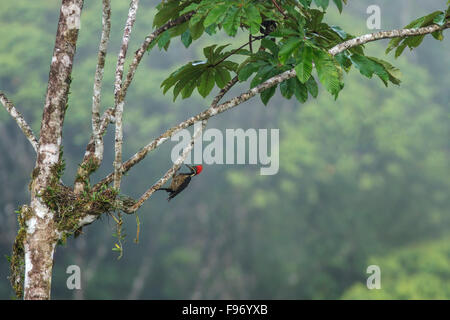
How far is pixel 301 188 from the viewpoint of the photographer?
1239cm

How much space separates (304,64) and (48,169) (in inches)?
42.9

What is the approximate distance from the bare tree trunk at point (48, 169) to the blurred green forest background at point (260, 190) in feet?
30.8

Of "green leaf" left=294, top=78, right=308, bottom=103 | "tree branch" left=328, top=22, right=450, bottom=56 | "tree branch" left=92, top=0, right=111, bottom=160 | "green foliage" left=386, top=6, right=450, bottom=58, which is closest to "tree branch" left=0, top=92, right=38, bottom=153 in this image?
"tree branch" left=92, top=0, right=111, bottom=160

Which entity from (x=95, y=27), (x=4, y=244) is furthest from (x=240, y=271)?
(x=95, y=27)

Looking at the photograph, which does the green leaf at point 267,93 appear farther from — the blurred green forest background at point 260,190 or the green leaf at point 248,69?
the blurred green forest background at point 260,190

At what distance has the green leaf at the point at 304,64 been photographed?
2.13m

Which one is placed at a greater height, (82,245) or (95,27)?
(95,27)

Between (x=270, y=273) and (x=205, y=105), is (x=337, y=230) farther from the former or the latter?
(x=205, y=105)

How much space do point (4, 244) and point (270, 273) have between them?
5495 millimetres

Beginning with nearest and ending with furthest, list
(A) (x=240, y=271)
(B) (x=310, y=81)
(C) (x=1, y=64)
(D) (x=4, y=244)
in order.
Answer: (B) (x=310, y=81)
(D) (x=4, y=244)
(C) (x=1, y=64)
(A) (x=240, y=271)

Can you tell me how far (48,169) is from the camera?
2.26 metres

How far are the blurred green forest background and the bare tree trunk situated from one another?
938 cm

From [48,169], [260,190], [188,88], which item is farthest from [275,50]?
[260,190]

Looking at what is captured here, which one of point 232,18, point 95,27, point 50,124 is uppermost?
point 95,27
